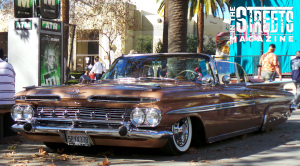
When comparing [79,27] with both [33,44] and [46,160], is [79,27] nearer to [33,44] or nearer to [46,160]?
[33,44]

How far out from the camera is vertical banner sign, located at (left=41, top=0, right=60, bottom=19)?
1180cm

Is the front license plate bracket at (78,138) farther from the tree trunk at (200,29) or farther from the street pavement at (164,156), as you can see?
the tree trunk at (200,29)

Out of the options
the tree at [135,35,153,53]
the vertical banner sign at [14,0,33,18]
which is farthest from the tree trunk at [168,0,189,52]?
the tree at [135,35,153,53]

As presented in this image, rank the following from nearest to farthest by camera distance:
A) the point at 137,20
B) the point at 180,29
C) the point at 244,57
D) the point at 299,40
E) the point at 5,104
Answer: the point at 5,104, the point at 180,29, the point at 244,57, the point at 299,40, the point at 137,20

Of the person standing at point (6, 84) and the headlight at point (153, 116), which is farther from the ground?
the person standing at point (6, 84)

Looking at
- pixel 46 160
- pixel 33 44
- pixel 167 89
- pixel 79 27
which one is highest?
pixel 79 27

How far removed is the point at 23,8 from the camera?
38.5ft

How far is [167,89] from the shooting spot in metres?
6.25

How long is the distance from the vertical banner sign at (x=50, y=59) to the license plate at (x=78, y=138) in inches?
217

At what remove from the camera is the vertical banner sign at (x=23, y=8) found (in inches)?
456

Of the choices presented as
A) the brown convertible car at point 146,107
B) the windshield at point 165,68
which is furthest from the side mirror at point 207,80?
the windshield at point 165,68

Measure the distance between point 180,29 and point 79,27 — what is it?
33893 mm

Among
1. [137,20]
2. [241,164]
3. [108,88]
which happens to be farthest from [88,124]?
[137,20]

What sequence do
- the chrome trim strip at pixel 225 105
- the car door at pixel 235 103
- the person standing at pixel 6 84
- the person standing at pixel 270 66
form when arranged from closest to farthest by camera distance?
1. the chrome trim strip at pixel 225 105
2. the car door at pixel 235 103
3. the person standing at pixel 6 84
4. the person standing at pixel 270 66
